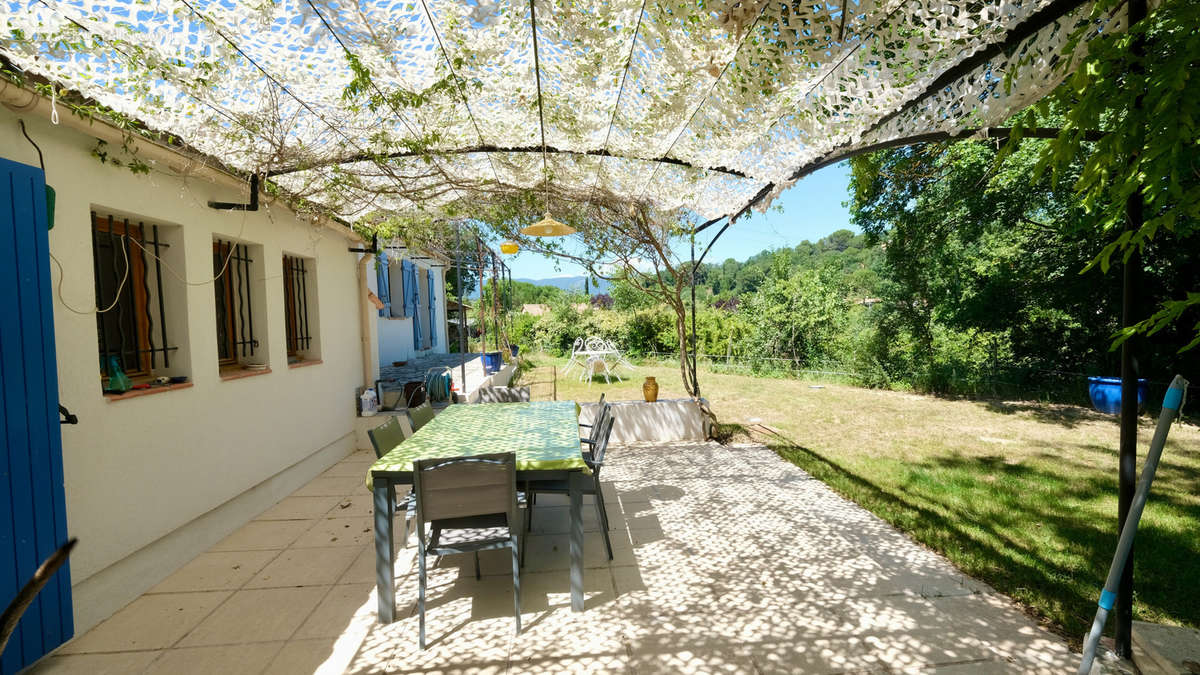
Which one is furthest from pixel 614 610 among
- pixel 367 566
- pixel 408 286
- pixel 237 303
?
pixel 408 286

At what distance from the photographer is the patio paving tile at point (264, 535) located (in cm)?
357

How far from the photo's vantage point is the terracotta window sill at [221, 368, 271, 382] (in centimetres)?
388

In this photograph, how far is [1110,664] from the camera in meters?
2.06

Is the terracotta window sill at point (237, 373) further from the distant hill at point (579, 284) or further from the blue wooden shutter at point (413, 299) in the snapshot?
the blue wooden shutter at point (413, 299)

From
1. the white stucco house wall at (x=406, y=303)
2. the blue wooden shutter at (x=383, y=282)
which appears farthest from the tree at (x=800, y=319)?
A: the blue wooden shutter at (x=383, y=282)

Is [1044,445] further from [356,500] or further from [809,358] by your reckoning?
[356,500]

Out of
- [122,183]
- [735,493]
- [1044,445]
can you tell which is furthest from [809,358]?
[122,183]

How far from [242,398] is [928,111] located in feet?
16.0

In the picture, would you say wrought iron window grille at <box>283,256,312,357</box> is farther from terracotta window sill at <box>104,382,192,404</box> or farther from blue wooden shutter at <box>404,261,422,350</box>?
blue wooden shutter at <box>404,261,422,350</box>

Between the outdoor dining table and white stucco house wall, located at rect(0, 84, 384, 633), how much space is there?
4.49 feet

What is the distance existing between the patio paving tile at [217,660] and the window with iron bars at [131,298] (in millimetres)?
1692

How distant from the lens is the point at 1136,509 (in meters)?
1.79

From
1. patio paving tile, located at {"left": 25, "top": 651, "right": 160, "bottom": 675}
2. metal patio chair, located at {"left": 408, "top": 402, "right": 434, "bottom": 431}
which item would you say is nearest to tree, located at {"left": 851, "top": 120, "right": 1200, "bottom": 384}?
metal patio chair, located at {"left": 408, "top": 402, "right": 434, "bottom": 431}

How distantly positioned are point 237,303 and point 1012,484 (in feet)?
22.8
